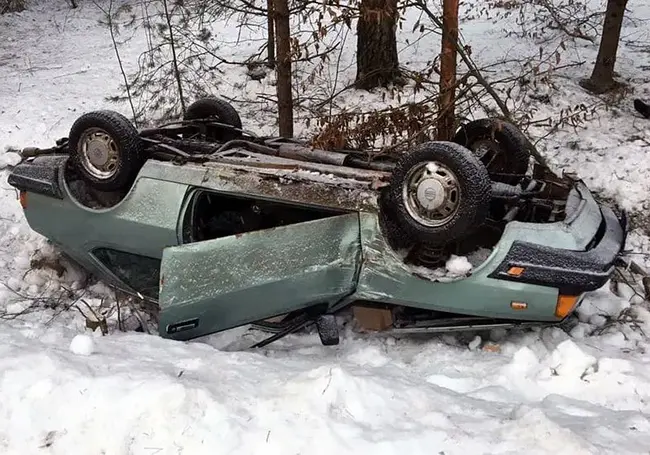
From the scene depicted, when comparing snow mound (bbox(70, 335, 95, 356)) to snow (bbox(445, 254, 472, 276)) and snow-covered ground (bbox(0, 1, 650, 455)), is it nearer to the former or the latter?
snow-covered ground (bbox(0, 1, 650, 455))

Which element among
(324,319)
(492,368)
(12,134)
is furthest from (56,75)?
(492,368)

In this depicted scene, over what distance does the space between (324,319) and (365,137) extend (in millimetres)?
2218

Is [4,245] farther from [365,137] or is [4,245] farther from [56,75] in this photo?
[56,75]

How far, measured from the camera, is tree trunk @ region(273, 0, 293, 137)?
6309mm

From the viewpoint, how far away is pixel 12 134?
8094 millimetres

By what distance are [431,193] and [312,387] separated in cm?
138

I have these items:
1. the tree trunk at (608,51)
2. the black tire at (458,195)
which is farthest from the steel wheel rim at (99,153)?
the tree trunk at (608,51)

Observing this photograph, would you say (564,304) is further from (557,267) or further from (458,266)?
(458,266)

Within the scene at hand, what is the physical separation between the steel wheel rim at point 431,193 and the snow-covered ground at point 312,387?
3.07 ft

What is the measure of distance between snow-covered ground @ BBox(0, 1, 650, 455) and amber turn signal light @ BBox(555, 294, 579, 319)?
191 mm

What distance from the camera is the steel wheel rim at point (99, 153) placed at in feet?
14.8

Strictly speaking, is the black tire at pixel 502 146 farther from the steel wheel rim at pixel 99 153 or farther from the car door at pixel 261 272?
the steel wheel rim at pixel 99 153

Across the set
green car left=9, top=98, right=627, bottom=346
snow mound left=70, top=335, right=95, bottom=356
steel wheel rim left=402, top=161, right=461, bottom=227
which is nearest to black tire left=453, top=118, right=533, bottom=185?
green car left=9, top=98, right=627, bottom=346

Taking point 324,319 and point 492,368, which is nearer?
point 492,368
